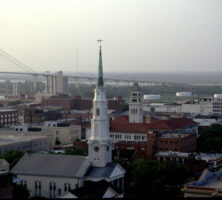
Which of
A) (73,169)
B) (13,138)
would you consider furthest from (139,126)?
(73,169)

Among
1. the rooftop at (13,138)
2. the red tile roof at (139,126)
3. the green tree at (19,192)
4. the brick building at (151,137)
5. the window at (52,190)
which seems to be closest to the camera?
the green tree at (19,192)

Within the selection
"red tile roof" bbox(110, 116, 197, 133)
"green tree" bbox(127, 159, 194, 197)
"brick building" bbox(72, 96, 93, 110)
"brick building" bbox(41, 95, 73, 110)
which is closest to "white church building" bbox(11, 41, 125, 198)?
"green tree" bbox(127, 159, 194, 197)

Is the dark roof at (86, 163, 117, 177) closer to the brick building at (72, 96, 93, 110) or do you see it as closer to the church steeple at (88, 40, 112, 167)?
the church steeple at (88, 40, 112, 167)

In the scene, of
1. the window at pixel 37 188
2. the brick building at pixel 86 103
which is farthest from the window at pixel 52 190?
the brick building at pixel 86 103

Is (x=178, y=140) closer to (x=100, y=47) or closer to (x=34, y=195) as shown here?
(x=100, y=47)

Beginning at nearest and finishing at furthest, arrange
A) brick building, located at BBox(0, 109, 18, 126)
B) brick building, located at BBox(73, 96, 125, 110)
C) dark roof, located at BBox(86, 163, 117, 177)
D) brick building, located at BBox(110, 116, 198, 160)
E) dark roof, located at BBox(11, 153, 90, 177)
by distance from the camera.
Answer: dark roof, located at BBox(86, 163, 117, 177), dark roof, located at BBox(11, 153, 90, 177), brick building, located at BBox(110, 116, 198, 160), brick building, located at BBox(0, 109, 18, 126), brick building, located at BBox(73, 96, 125, 110)

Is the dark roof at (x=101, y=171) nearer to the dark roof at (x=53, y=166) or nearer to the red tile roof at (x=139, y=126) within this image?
the dark roof at (x=53, y=166)

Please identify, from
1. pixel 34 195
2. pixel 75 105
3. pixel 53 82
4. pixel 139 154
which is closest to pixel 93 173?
pixel 34 195

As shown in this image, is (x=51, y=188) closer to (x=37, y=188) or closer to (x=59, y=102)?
(x=37, y=188)
